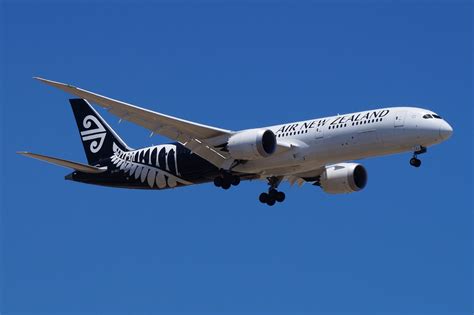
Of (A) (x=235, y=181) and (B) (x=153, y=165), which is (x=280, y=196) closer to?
(A) (x=235, y=181)

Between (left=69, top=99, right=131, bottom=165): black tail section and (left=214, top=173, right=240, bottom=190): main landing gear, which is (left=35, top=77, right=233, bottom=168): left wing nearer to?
(left=214, top=173, right=240, bottom=190): main landing gear

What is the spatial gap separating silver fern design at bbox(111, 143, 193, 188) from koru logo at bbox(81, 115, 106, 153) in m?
2.28

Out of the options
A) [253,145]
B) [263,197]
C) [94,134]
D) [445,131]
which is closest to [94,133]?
[94,134]

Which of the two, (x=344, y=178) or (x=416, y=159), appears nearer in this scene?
(x=416, y=159)

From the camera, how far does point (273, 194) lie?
55.4 meters

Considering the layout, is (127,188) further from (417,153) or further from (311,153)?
(417,153)

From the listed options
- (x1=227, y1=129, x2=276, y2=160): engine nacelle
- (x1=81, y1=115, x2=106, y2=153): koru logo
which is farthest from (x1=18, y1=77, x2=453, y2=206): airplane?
(x1=81, y1=115, x2=106, y2=153): koru logo

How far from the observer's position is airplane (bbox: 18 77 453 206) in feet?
161

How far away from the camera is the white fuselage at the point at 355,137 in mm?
48625

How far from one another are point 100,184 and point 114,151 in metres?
2.17

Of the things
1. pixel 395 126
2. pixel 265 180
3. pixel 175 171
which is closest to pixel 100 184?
pixel 175 171

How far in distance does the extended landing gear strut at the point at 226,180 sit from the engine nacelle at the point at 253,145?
1.29 m

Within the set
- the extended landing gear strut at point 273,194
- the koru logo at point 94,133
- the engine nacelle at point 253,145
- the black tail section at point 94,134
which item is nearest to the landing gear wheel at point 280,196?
the extended landing gear strut at point 273,194

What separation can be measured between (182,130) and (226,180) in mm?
3190
